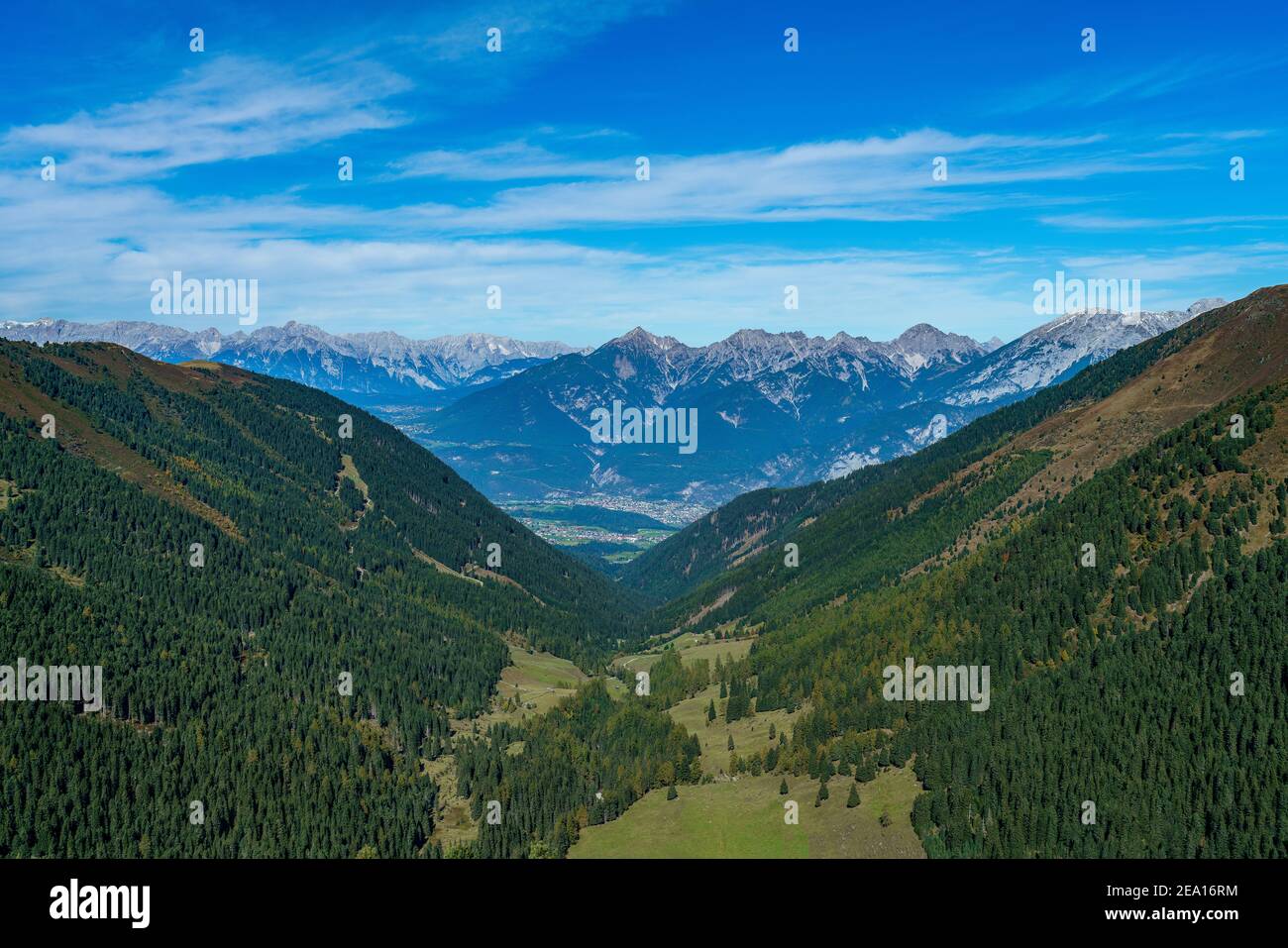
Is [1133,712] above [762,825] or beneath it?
above

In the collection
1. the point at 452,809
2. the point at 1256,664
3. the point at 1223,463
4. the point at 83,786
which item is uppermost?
the point at 1223,463

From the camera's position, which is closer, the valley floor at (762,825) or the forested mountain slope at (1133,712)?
the forested mountain slope at (1133,712)

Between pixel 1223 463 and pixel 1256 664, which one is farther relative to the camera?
pixel 1223 463

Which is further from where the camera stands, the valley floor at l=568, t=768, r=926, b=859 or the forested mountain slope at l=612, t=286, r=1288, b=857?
the valley floor at l=568, t=768, r=926, b=859

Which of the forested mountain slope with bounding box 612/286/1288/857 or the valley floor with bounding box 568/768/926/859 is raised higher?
the forested mountain slope with bounding box 612/286/1288/857

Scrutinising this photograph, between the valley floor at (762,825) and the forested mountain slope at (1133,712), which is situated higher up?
the forested mountain slope at (1133,712)

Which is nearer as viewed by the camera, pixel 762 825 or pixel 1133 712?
pixel 1133 712
